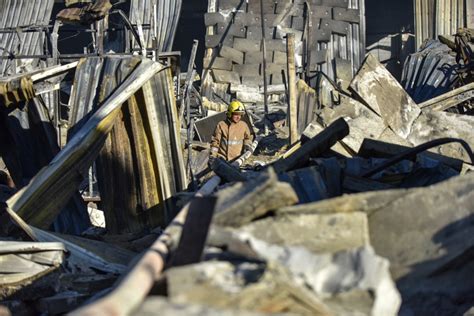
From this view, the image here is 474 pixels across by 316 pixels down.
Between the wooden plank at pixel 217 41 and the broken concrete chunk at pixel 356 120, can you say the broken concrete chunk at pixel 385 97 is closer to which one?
the broken concrete chunk at pixel 356 120

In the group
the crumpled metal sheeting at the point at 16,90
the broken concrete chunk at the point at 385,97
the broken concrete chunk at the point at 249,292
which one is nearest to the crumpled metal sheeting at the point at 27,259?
the crumpled metal sheeting at the point at 16,90

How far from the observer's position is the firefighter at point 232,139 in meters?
11.9

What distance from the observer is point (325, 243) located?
13.8 feet

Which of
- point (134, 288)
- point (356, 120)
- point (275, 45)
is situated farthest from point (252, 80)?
point (134, 288)

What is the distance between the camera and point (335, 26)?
23.0 meters

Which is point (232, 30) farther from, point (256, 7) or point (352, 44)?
point (352, 44)

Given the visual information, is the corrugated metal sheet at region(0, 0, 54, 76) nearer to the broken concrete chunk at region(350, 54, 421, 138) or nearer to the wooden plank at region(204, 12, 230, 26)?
the wooden plank at region(204, 12, 230, 26)

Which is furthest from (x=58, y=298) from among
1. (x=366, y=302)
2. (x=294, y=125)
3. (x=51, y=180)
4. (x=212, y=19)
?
(x=212, y=19)

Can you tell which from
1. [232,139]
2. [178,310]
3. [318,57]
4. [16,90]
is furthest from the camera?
[318,57]

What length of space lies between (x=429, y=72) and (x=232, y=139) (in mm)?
9089

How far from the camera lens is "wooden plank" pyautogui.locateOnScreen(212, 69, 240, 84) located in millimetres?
22203

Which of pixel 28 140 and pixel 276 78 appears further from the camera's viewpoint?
pixel 276 78

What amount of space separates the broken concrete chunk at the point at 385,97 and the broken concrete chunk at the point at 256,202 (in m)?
6.27

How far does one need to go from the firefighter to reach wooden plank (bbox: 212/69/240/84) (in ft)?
33.4
